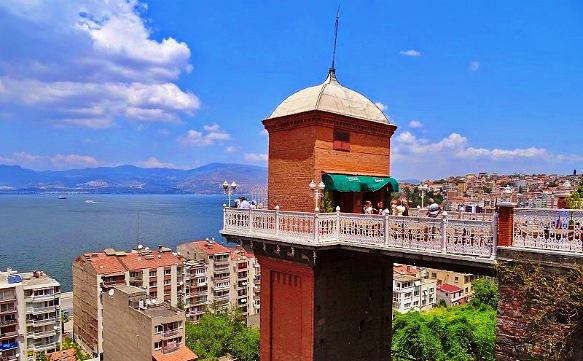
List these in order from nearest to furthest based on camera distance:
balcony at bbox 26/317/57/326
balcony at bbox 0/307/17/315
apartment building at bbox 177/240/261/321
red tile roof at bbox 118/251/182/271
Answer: balcony at bbox 0/307/17/315
balcony at bbox 26/317/57/326
red tile roof at bbox 118/251/182/271
apartment building at bbox 177/240/261/321

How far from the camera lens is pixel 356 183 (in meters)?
11.2

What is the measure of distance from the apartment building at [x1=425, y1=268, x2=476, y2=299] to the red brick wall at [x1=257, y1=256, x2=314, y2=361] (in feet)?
200

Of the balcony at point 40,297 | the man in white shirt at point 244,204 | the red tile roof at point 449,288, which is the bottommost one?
the red tile roof at point 449,288

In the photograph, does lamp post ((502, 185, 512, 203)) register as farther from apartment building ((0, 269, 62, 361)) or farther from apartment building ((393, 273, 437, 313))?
apartment building ((393, 273, 437, 313))

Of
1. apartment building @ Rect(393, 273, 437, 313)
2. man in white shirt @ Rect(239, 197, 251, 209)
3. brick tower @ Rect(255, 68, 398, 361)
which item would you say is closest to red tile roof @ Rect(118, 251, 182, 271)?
apartment building @ Rect(393, 273, 437, 313)

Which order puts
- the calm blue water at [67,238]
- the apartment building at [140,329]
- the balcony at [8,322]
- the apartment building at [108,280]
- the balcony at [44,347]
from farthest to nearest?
the calm blue water at [67,238] < the apartment building at [108,280] < the balcony at [44,347] < the balcony at [8,322] < the apartment building at [140,329]

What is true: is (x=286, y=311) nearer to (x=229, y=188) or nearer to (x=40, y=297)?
(x=229, y=188)

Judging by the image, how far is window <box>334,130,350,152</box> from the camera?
436 inches

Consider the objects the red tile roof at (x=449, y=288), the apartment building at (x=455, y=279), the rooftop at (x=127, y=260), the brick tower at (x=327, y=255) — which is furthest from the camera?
the apartment building at (x=455, y=279)

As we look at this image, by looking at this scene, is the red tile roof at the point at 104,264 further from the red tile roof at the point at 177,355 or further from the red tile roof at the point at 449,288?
the red tile roof at the point at 449,288

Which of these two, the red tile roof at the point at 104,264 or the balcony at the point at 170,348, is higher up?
the red tile roof at the point at 104,264

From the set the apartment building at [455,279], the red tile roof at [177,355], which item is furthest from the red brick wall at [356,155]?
the apartment building at [455,279]

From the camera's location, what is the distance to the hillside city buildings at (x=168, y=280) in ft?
144

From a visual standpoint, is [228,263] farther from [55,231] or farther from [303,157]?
[55,231]
